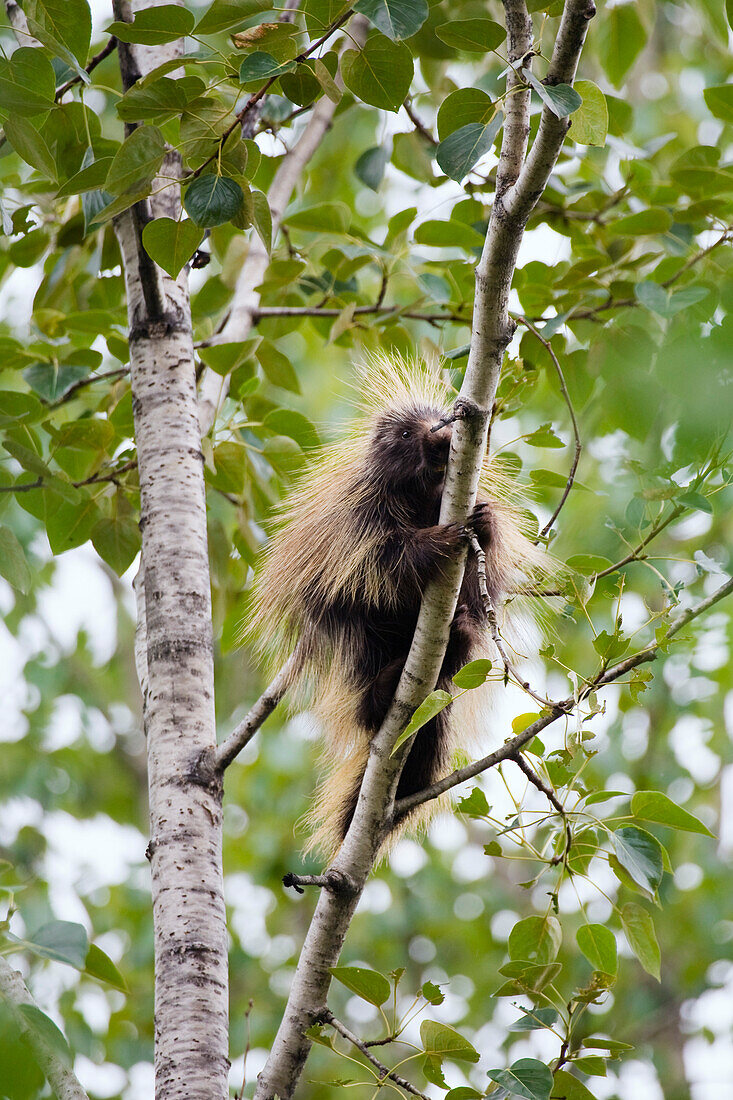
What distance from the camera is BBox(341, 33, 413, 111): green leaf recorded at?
4.08 feet

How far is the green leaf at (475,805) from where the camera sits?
1338 millimetres

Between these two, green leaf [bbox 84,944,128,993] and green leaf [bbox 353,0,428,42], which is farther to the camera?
green leaf [bbox 84,944,128,993]

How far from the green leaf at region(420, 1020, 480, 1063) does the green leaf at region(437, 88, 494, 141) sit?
3.89 ft

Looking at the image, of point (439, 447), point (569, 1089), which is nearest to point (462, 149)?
point (439, 447)

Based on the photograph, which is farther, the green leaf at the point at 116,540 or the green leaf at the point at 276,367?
the green leaf at the point at 276,367

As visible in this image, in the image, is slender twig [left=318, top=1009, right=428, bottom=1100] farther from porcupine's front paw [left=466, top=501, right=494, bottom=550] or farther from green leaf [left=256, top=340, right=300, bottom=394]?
green leaf [left=256, top=340, right=300, bottom=394]

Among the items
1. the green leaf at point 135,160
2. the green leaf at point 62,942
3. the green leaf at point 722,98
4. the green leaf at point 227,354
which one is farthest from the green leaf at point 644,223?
the green leaf at point 62,942

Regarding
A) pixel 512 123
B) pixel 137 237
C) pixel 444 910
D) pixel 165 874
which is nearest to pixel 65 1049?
pixel 165 874

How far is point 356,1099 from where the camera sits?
4641mm

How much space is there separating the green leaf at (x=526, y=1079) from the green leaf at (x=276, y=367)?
1.35 meters

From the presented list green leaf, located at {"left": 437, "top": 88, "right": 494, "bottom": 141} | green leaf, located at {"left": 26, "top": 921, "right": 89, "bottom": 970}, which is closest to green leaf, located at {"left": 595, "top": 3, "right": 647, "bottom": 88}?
green leaf, located at {"left": 437, "top": 88, "right": 494, "bottom": 141}

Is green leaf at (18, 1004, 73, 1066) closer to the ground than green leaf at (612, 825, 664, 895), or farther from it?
closer to the ground

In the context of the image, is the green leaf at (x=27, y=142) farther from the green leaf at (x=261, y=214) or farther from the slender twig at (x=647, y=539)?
the slender twig at (x=647, y=539)

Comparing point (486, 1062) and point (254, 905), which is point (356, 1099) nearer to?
point (486, 1062)
